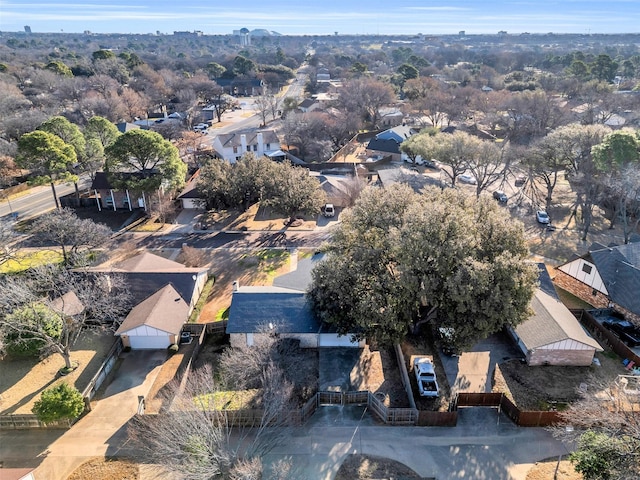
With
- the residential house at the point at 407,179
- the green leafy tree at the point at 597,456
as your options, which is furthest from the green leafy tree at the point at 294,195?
the green leafy tree at the point at 597,456

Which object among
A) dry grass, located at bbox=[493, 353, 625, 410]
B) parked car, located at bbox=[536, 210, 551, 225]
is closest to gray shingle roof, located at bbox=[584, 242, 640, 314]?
dry grass, located at bbox=[493, 353, 625, 410]

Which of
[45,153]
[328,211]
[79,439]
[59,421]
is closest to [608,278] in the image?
[328,211]

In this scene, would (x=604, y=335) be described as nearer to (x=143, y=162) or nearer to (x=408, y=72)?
(x=143, y=162)

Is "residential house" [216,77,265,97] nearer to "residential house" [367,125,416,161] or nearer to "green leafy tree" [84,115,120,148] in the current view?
"residential house" [367,125,416,161]

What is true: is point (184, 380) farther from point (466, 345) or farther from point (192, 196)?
point (192, 196)

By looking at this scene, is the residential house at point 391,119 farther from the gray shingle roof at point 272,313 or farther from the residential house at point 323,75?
the gray shingle roof at point 272,313

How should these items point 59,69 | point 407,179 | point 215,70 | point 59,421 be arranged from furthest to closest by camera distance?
point 215,70 < point 59,69 < point 407,179 < point 59,421

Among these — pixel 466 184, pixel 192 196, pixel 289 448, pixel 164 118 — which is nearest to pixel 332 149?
pixel 466 184
